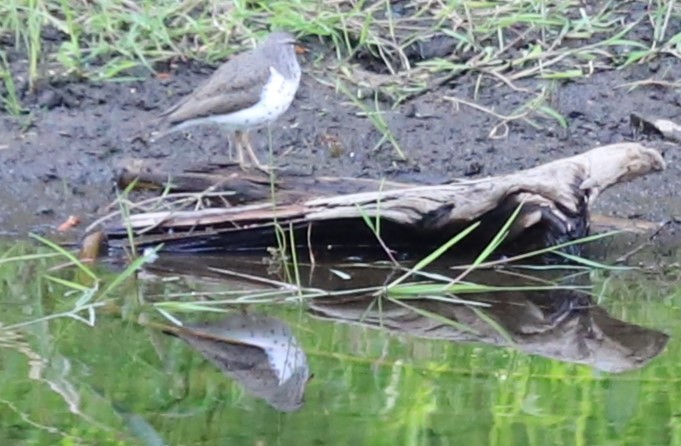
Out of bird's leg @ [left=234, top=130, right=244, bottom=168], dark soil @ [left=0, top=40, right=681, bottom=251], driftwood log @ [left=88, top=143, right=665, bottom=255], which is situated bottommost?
dark soil @ [left=0, top=40, right=681, bottom=251]

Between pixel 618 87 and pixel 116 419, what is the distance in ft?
15.3

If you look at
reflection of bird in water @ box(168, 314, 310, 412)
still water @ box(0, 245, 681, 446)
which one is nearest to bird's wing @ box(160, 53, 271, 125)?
still water @ box(0, 245, 681, 446)

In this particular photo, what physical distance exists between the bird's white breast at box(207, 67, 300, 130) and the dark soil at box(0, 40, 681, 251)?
537 mm

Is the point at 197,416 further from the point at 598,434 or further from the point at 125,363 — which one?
the point at 598,434

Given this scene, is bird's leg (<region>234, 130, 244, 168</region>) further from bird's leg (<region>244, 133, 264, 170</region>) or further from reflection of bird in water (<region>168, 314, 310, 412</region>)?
reflection of bird in water (<region>168, 314, 310, 412</region>)

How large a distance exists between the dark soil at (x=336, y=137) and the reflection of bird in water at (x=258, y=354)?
2.06 meters

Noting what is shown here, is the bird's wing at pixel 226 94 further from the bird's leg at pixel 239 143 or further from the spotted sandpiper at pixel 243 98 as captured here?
the bird's leg at pixel 239 143

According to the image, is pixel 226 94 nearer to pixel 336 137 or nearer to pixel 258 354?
pixel 336 137

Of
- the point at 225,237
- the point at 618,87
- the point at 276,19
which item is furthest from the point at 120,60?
the point at 618,87

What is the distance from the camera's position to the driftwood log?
6008 mm

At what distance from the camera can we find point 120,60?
8.12 meters

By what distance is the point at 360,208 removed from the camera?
598 cm

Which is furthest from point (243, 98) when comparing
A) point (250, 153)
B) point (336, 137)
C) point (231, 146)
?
point (336, 137)

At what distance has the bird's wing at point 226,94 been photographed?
22.5 feet
